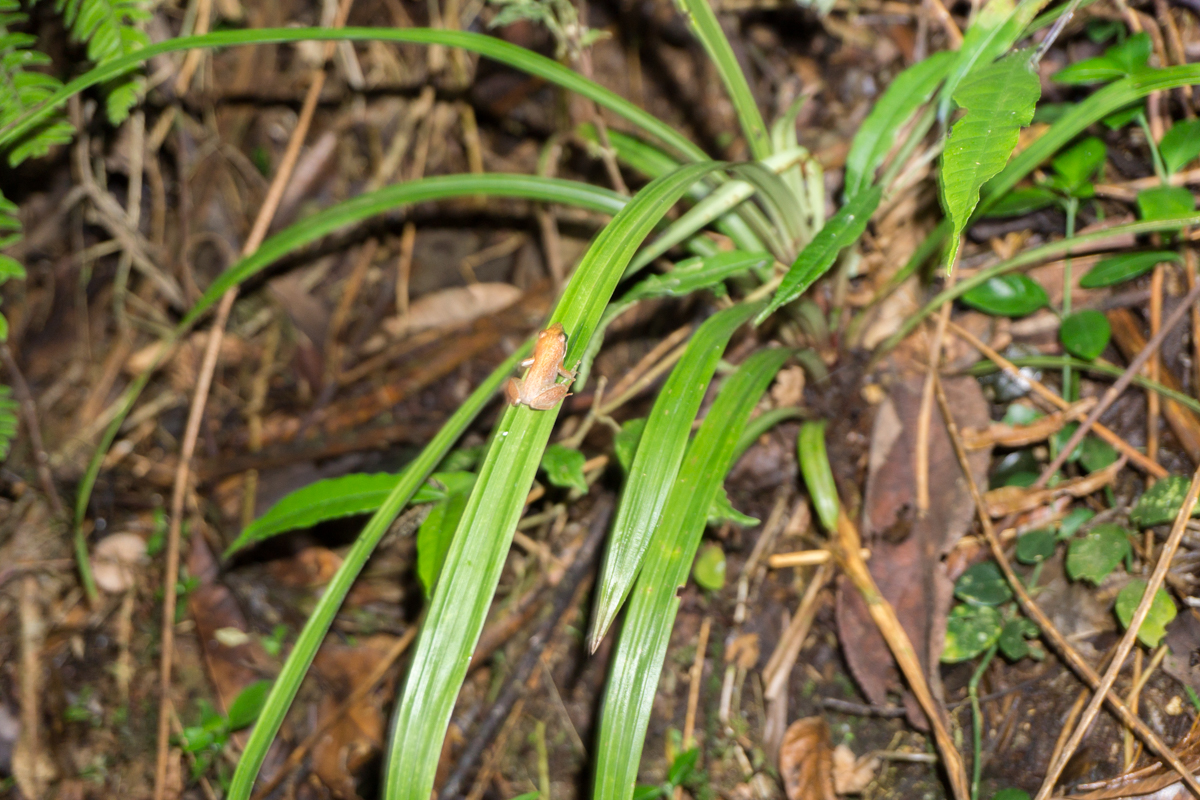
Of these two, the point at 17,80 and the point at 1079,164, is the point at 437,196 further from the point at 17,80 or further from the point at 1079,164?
the point at 1079,164

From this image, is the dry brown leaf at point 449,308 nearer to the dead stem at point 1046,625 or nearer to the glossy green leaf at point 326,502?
the glossy green leaf at point 326,502

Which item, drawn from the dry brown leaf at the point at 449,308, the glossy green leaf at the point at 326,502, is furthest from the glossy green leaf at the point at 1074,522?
the dry brown leaf at the point at 449,308

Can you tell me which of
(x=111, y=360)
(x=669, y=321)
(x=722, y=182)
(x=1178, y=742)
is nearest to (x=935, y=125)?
(x=722, y=182)

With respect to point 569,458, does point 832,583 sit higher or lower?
lower

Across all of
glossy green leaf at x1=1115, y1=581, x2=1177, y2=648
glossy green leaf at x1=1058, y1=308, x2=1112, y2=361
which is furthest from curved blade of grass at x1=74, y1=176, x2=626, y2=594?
glossy green leaf at x1=1115, y1=581, x2=1177, y2=648

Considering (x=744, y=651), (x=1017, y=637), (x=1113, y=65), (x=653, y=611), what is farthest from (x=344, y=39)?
(x=1017, y=637)

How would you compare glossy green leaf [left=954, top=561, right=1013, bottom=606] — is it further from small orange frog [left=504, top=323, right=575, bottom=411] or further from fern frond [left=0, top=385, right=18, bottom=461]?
fern frond [left=0, top=385, right=18, bottom=461]

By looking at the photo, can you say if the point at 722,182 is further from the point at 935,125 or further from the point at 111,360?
the point at 111,360
